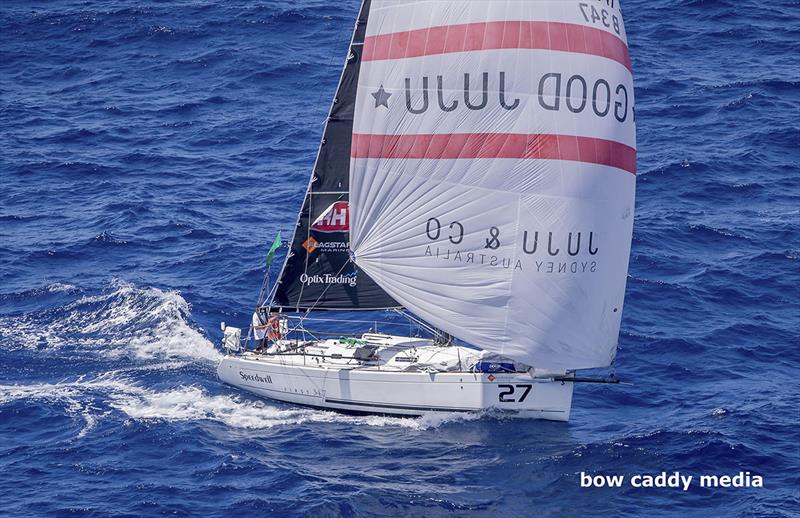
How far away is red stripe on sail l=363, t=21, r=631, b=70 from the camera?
151ft

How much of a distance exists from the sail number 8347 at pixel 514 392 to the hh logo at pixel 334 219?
9.64 meters

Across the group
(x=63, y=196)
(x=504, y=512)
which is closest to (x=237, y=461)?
(x=504, y=512)

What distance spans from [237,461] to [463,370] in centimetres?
981

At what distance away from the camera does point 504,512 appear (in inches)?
1678

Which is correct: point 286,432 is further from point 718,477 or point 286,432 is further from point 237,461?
point 718,477

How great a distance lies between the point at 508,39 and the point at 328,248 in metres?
12.6

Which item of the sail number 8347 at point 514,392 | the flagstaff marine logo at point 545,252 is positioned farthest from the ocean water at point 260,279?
the flagstaff marine logo at point 545,252

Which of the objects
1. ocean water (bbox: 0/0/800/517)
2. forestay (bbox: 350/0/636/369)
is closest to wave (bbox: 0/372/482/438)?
ocean water (bbox: 0/0/800/517)

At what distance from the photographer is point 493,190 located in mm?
46812

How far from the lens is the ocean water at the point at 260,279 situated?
45.0 meters

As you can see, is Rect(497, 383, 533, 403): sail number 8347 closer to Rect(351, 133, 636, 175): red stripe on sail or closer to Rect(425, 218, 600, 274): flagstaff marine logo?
Rect(425, 218, 600, 274): flagstaff marine logo

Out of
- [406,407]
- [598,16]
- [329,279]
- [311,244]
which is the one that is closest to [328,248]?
[311,244]

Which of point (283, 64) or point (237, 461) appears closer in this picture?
point (237, 461)

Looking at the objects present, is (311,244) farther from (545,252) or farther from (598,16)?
(598,16)
